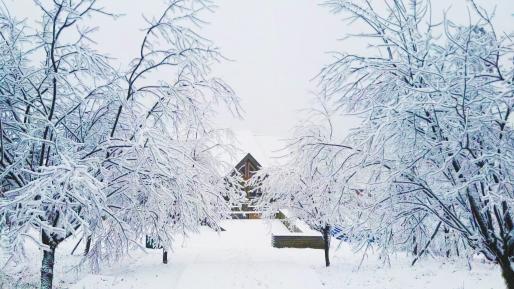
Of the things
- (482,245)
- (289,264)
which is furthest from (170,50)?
(289,264)

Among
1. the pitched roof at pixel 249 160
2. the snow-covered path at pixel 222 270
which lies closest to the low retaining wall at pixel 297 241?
the snow-covered path at pixel 222 270

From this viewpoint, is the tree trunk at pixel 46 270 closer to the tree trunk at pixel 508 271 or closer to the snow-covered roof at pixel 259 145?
the tree trunk at pixel 508 271

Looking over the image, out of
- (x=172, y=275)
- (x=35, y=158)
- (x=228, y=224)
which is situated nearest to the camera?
(x=35, y=158)

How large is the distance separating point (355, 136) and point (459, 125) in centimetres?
149

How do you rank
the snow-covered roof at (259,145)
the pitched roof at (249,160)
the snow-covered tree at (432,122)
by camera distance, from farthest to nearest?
the snow-covered roof at (259,145), the pitched roof at (249,160), the snow-covered tree at (432,122)

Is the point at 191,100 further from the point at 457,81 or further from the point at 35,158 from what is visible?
the point at 457,81

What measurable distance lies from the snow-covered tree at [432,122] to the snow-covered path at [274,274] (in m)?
5.99

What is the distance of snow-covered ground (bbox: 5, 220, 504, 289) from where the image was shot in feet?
34.3

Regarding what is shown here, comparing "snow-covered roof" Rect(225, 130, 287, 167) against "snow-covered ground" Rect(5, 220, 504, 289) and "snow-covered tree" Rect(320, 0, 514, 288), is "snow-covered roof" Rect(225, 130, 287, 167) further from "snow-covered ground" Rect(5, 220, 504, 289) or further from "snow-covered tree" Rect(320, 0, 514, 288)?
"snow-covered tree" Rect(320, 0, 514, 288)

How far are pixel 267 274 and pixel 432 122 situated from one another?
9.46 metres

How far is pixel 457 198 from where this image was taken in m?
5.13

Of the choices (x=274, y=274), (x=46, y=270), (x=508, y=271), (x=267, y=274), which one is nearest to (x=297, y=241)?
(x=274, y=274)

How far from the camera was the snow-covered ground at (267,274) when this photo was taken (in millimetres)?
10461

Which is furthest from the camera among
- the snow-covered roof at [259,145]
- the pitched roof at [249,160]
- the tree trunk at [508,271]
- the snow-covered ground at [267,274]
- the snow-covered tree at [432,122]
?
the snow-covered roof at [259,145]
